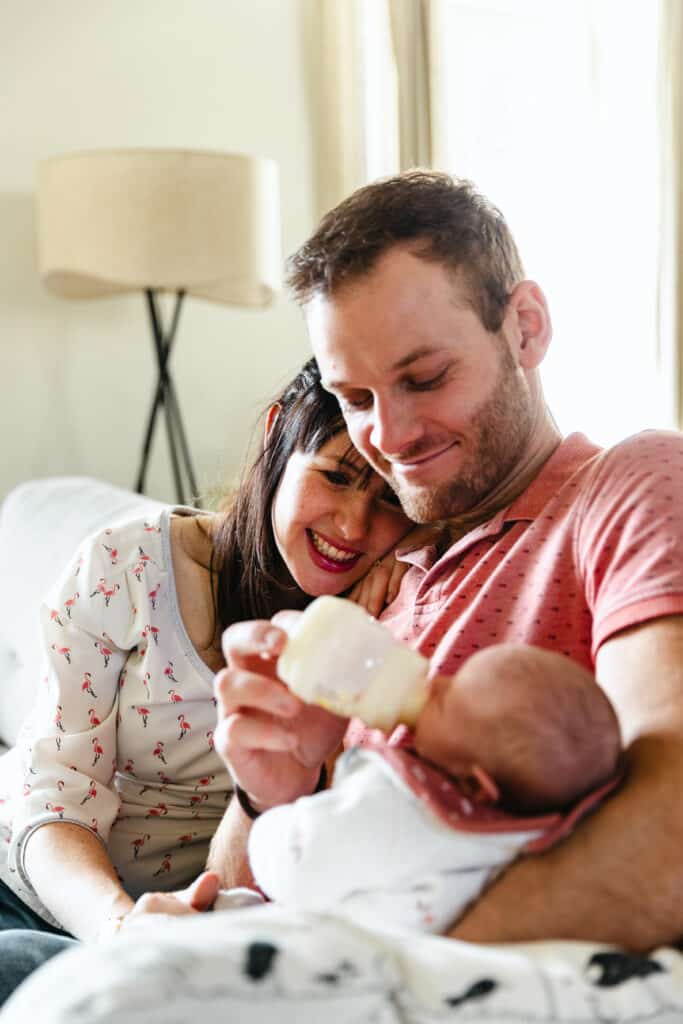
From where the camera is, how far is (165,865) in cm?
158

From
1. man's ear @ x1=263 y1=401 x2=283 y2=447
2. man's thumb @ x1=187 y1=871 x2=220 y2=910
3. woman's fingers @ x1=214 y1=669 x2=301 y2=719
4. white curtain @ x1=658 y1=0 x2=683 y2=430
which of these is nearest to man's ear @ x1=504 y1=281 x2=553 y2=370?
man's ear @ x1=263 y1=401 x2=283 y2=447

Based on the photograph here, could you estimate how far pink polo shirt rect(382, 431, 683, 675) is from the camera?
1000mm

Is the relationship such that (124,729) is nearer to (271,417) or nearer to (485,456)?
(271,417)

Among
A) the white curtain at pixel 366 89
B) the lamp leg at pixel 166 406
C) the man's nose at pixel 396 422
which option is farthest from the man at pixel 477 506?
the white curtain at pixel 366 89

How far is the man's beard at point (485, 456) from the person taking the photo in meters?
1.28

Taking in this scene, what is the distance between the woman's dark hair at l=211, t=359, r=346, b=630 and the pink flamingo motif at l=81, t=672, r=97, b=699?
0.19 meters

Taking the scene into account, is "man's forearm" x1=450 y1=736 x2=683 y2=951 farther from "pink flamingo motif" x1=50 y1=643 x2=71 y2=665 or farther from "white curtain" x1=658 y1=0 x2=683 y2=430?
"white curtain" x1=658 y1=0 x2=683 y2=430

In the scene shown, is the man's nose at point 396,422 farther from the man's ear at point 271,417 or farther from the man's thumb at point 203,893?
the man's thumb at point 203,893

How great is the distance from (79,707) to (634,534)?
793mm

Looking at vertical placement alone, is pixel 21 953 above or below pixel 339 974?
below

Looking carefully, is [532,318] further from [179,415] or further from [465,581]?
[179,415]

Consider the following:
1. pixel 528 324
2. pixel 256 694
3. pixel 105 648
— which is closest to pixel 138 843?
pixel 105 648

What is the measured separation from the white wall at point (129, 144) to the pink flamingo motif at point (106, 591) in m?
1.97

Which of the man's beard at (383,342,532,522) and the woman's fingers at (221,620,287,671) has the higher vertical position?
the man's beard at (383,342,532,522)
